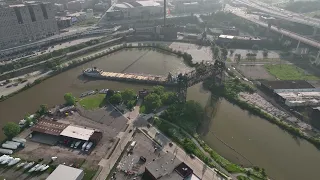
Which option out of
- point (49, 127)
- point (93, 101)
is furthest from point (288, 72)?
point (49, 127)

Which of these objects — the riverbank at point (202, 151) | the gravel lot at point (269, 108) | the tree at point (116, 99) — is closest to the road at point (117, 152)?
the tree at point (116, 99)

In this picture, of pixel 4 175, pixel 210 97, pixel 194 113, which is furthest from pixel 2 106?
pixel 210 97

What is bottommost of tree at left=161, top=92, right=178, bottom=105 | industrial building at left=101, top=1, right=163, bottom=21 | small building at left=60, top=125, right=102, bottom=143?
small building at left=60, top=125, right=102, bottom=143

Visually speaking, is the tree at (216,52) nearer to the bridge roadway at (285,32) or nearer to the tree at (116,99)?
the bridge roadway at (285,32)

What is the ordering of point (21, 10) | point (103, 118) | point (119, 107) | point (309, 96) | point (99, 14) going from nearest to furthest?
point (103, 118), point (119, 107), point (309, 96), point (21, 10), point (99, 14)

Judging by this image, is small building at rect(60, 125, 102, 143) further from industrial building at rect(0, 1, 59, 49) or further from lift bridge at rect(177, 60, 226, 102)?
industrial building at rect(0, 1, 59, 49)

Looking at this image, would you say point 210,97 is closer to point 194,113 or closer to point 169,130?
point 194,113

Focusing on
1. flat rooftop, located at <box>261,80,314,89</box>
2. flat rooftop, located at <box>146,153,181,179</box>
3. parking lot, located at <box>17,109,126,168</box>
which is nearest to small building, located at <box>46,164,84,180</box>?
parking lot, located at <box>17,109,126,168</box>
